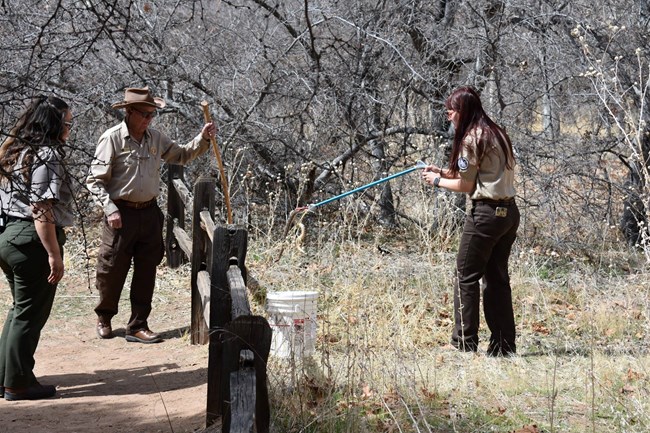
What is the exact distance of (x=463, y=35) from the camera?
928cm

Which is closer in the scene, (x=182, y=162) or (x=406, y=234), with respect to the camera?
(x=182, y=162)

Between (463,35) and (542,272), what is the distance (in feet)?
8.34

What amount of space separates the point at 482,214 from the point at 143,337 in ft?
9.28

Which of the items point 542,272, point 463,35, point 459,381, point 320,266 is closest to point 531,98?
point 463,35

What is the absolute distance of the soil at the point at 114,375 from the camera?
5.26m

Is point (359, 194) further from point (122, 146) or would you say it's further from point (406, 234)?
point (122, 146)

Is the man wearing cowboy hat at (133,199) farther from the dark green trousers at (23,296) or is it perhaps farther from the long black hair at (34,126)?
the long black hair at (34,126)

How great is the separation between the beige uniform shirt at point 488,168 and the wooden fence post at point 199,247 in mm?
1926

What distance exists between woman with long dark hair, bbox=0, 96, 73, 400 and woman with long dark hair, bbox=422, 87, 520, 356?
2474 millimetres

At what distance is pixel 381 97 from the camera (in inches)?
389

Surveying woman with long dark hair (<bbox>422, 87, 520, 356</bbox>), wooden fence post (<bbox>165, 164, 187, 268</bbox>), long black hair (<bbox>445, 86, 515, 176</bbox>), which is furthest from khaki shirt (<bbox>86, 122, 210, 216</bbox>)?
long black hair (<bbox>445, 86, 515, 176</bbox>)

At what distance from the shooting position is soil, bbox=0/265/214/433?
17.3 ft

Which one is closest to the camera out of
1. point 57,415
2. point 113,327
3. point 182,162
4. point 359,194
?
point 57,415

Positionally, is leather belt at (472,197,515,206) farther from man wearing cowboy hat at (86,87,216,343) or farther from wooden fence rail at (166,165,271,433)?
man wearing cowboy hat at (86,87,216,343)
